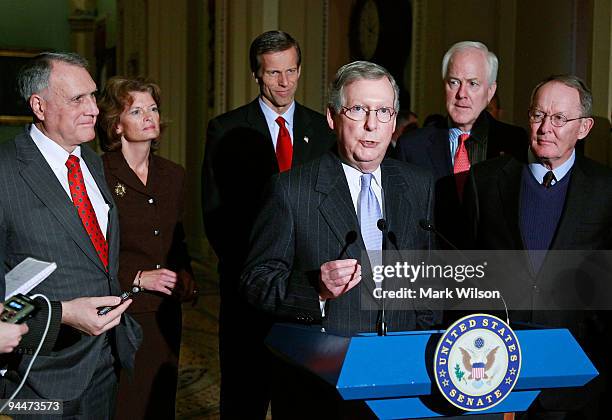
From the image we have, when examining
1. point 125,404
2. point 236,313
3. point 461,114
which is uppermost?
point 461,114

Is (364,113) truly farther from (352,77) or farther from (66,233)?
(66,233)

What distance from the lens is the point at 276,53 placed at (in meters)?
3.65

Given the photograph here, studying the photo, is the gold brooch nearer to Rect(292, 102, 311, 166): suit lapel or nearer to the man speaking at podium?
Rect(292, 102, 311, 166): suit lapel

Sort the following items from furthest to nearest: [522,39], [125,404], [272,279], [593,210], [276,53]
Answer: [522,39] → [276,53] → [125,404] → [593,210] → [272,279]

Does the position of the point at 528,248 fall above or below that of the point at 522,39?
below

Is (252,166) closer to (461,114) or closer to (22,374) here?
(461,114)

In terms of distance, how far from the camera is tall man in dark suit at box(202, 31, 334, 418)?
3646 mm

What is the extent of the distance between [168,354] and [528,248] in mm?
1464

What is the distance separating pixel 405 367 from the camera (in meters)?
2.00

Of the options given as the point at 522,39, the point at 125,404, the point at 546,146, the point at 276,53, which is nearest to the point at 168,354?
the point at 125,404

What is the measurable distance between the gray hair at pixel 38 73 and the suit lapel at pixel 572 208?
1671mm

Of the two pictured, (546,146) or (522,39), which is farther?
(522,39)

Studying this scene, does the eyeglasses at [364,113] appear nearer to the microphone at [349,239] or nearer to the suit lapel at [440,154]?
the microphone at [349,239]

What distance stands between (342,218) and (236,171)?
123 cm
